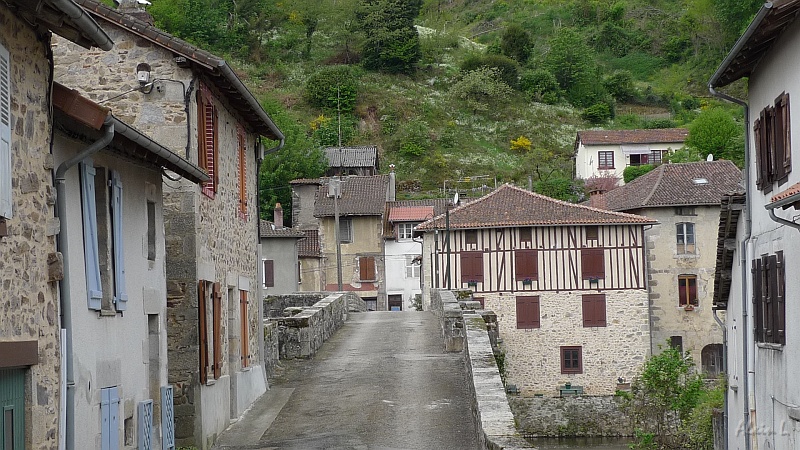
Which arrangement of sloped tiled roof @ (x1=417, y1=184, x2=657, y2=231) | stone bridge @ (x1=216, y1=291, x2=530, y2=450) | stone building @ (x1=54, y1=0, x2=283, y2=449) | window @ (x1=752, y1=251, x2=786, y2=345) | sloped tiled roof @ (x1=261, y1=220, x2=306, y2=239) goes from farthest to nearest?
sloped tiled roof @ (x1=261, y1=220, x2=306, y2=239)
sloped tiled roof @ (x1=417, y1=184, x2=657, y2=231)
window @ (x1=752, y1=251, x2=786, y2=345)
stone building @ (x1=54, y1=0, x2=283, y2=449)
stone bridge @ (x1=216, y1=291, x2=530, y2=450)

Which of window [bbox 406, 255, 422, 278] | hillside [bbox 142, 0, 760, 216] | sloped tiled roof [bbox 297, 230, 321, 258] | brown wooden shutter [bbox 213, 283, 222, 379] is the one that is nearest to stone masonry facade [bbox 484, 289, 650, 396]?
window [bbox 406, 255, 422, 278]

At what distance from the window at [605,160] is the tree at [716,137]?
437cm

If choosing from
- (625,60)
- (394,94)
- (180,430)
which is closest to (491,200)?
(180,430)

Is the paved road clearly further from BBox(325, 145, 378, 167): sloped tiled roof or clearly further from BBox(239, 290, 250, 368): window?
BBox(325, 145, 378, 167): sloped tiled roof

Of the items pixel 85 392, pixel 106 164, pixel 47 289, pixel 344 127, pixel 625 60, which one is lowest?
pixel 85 392

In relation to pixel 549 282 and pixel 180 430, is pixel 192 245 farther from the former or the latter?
pixel 549 282

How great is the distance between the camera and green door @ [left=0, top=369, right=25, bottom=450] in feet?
22.3

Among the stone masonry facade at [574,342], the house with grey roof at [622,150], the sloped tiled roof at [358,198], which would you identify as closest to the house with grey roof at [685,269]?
the stone masonry facade at [574,342]

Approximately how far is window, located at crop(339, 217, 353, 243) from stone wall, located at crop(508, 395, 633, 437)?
20.0 metres

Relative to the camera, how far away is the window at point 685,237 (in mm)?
45156

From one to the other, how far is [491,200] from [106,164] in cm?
3491

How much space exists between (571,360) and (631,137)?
25.6m

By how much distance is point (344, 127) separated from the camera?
75188mm

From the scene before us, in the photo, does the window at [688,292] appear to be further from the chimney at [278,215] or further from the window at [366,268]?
the chimney at [278,215]
